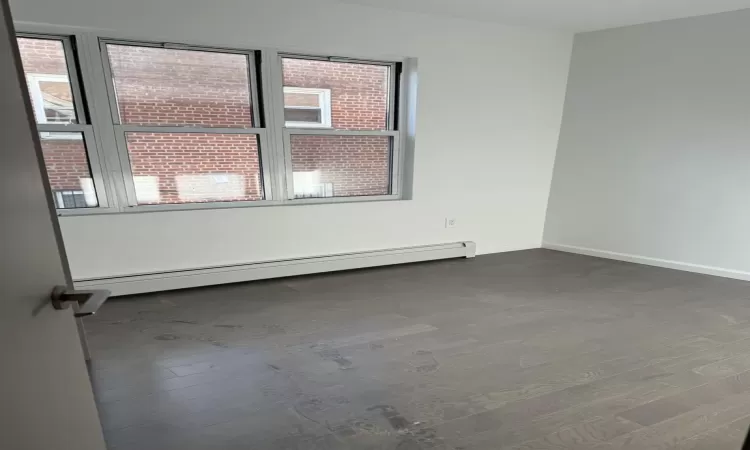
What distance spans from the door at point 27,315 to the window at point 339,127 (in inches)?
108

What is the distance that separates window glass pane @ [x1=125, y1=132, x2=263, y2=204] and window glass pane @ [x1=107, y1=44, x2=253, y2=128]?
14 centimetres

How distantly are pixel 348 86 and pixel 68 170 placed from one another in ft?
8.25

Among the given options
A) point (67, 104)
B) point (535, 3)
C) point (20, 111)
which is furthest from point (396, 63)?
point (20, 111)

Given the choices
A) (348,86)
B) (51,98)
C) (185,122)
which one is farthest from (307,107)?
(51,98)

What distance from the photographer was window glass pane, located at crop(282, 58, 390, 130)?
141 inches

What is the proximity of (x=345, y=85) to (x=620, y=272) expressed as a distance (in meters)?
3.50

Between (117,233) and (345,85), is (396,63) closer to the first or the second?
(345,85)

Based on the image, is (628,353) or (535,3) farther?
(535,3)

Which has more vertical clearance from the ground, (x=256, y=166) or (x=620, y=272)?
(x=256, y=166)

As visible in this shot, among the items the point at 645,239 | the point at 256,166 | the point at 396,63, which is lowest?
the point at 645,239

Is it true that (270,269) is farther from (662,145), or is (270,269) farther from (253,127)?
(662,145)

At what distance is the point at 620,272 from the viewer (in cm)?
407

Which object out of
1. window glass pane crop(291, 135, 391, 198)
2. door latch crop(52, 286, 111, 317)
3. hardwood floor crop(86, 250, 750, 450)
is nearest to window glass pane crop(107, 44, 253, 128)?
window glass pane crop(291, 135, 391, 198)

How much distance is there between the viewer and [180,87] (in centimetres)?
324
